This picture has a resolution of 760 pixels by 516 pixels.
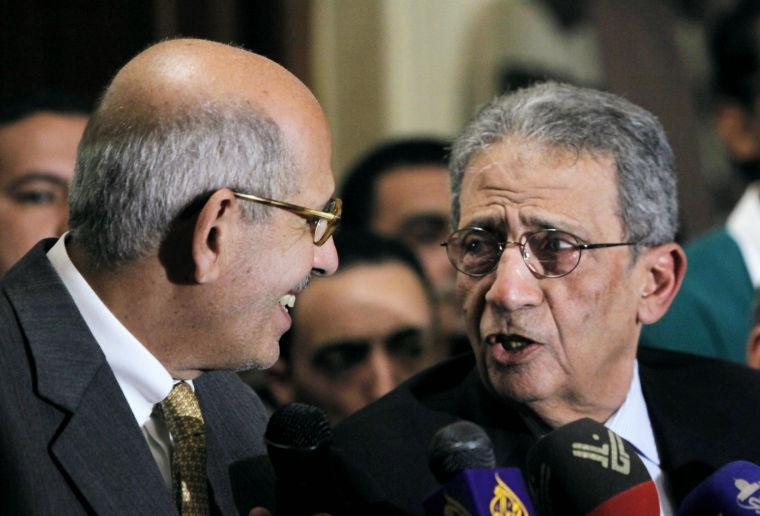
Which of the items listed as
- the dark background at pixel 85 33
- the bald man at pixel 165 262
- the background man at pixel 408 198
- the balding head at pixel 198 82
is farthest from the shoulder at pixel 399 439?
the dark background at pixel 85 33

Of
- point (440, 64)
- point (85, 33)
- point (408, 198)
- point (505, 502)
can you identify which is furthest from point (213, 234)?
point (440, 64)

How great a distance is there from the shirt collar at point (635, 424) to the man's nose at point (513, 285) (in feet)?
0.95

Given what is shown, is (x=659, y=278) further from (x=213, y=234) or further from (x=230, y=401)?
(x=213, y=234)

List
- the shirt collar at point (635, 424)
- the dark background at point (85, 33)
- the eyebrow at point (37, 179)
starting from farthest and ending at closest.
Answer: the dark background at point (85, 33), the eyebrow at point (37, 179), the shirt collar at point (635, 424)

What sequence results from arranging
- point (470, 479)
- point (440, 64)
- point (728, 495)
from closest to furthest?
point (470, 479) → point (728, 495) → point (440, 64)

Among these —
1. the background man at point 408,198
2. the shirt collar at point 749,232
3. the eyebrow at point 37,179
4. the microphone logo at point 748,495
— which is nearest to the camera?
the microphone logo at point 748,495

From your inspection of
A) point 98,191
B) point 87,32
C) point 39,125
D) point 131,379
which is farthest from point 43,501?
point 87,32

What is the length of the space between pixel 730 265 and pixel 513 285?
1519 millimetres

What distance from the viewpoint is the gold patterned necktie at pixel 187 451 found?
2.71 metres

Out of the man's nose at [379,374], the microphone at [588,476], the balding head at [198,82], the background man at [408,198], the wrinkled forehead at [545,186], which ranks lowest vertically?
the man's nose at [379,374]

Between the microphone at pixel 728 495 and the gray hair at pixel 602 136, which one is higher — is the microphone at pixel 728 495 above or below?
below

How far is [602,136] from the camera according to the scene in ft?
10.0

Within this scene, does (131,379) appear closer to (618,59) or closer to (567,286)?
(567,286)

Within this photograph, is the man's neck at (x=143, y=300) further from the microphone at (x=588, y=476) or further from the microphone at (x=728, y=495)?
the microphone at (x=728, y=495)
